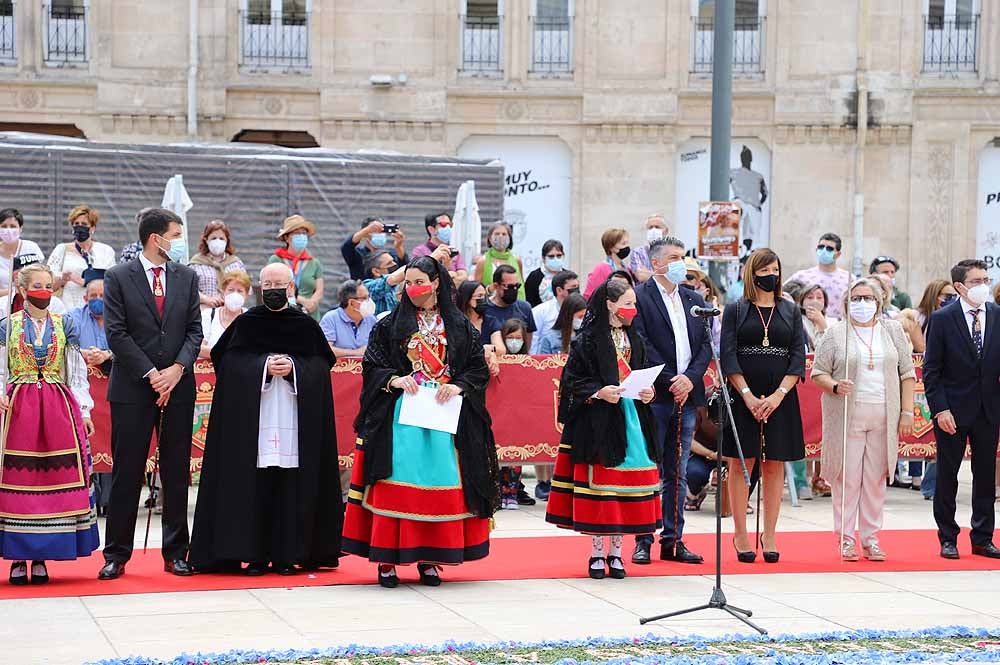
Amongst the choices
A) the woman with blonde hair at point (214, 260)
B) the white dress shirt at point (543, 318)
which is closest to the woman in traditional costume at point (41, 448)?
the woman with blonde hair at point (214, 260)

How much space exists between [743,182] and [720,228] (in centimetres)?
1303

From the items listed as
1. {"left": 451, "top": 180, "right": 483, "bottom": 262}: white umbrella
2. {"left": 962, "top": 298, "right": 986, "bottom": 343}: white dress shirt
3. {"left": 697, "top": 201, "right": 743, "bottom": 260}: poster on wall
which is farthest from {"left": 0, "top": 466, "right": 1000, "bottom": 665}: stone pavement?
{"left": 451, "top": 180, "right": 483, "bottom": 262}: white umbrella

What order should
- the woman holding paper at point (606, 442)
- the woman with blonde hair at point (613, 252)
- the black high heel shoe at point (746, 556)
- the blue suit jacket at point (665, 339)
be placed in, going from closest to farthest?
1. the woman holding paper at point (606, 442)
2. the blue suit jacket at point (665, 339)
3. the black high heel shoe at point (746, 556)
4. the woman with blonde hair at point (613, 252)

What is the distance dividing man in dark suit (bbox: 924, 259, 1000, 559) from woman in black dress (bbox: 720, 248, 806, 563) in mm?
1265

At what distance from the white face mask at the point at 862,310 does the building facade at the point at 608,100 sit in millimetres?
16736

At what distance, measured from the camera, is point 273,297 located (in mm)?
10070

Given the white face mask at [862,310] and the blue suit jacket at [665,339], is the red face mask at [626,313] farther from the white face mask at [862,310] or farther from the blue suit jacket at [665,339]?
the white face mask at [862,310]

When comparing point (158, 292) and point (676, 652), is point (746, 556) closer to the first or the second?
point (676, 652)

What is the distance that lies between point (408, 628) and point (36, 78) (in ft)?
70.5

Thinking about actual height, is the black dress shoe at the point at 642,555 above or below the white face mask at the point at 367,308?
below

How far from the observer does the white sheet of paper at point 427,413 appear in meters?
9.66

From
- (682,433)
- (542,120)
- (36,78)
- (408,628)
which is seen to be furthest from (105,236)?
(408,628)

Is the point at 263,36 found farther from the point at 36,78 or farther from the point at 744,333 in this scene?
the point at 744,333

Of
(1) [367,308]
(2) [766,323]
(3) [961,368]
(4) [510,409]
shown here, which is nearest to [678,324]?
(2) [766,323]
